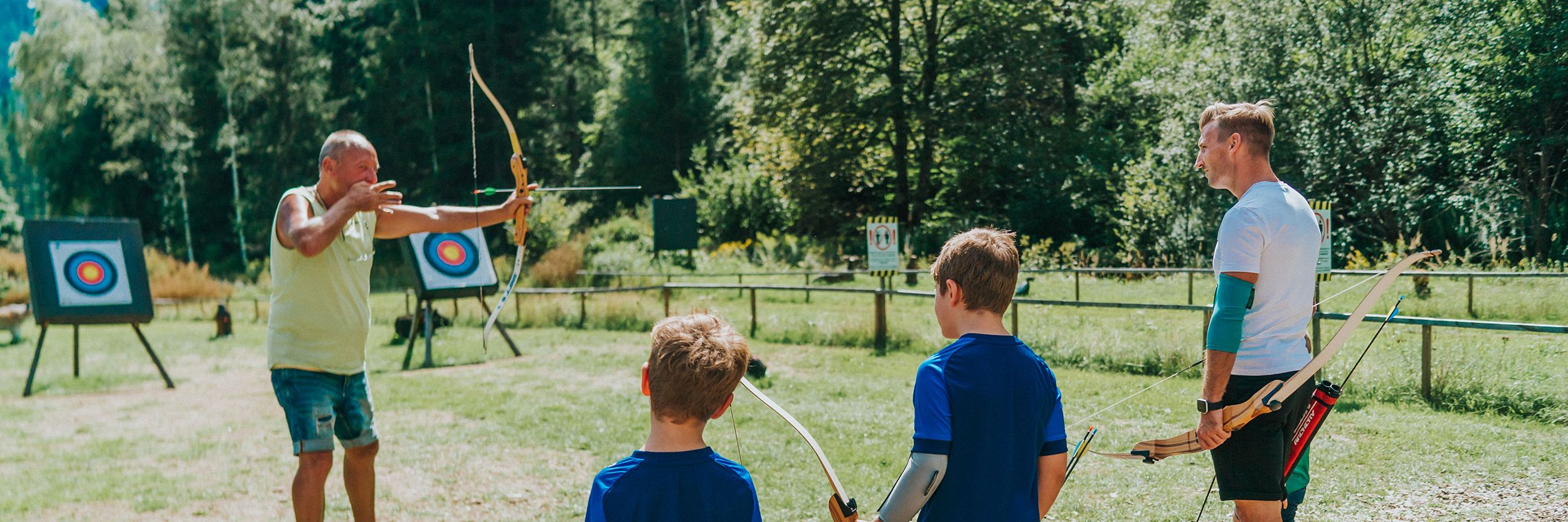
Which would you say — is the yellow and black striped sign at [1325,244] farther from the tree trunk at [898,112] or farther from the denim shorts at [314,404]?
the tree trunk at [898,112]

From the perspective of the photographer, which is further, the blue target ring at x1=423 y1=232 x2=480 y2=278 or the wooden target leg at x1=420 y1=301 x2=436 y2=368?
the blue target ring at x1=423 y1=232 x2=480 y2=278

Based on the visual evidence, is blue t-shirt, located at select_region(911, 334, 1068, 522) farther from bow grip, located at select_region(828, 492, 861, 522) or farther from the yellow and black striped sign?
the yellow and black striped sign

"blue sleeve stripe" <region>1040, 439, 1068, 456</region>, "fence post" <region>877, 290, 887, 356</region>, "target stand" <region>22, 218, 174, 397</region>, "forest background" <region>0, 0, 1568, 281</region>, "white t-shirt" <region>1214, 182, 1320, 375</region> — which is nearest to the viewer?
"blue sleeve stripe" <region>1040, 439, 1068, 456</region>

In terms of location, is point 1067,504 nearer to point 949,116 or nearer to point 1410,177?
point 1410,177

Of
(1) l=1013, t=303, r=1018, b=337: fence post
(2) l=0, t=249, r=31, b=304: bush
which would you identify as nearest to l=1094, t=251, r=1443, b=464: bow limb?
(1) l=1013, t=303, r=1018, b=337: fence post

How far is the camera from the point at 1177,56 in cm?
1894

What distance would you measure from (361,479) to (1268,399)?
3191mm

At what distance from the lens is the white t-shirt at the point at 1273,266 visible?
2.58m

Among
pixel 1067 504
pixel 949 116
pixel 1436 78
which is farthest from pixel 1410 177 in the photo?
pixel 1067 504

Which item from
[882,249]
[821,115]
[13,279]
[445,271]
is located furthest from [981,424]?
[13,279]

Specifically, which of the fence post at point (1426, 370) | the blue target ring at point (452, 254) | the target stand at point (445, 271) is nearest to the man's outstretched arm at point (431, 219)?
the fence post at point (1426, 370)

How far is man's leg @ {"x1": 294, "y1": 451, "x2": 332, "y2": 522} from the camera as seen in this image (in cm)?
347

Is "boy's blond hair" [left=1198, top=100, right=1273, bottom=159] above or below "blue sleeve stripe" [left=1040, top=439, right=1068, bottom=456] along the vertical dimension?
above

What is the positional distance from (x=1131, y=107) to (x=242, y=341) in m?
18.1
